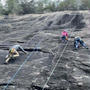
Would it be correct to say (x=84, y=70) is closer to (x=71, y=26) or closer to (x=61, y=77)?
(x=61, y=77)

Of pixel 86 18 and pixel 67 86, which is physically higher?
pixel 86 18

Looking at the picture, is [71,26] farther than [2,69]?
Yes

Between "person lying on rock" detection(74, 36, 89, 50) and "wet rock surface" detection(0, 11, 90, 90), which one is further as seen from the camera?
"person lying on rock" detection(74, 36, 89, 50)

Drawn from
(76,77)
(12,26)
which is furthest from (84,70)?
(12,26)

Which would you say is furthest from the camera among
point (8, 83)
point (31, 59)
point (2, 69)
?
point (31, 59)

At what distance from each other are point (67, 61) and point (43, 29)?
9.12 metres

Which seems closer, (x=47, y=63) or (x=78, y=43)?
(x=47, y=63)

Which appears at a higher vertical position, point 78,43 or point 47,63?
point 78,43

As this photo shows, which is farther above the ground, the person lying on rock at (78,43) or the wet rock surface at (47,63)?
the person lying on rock at (78,43)

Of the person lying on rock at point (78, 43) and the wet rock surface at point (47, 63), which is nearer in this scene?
the wet rock surface at point (47, 63)

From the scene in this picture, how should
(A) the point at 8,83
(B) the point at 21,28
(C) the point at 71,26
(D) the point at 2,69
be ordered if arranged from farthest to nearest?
1. (B) the point at 21,28
2. (C) the point at 71,26
3. (D) the point at 2,69
4. (A) the point at 8,83

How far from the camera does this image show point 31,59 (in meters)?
10.8

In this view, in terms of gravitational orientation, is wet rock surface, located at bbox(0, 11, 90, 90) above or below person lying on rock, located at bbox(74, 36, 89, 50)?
below

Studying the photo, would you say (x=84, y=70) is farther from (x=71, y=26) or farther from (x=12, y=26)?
(x=12, y=26)
